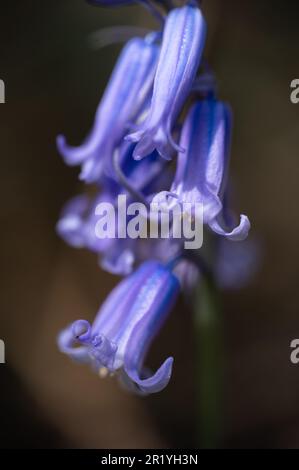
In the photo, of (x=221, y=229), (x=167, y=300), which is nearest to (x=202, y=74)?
(x=221, y=229)

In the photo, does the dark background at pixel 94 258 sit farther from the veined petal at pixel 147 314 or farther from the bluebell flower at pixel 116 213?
the veined petal at pixel 147 314

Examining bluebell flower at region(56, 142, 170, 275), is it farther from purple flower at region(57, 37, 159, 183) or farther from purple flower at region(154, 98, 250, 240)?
purple flower at region(154, 98, 250, 240)

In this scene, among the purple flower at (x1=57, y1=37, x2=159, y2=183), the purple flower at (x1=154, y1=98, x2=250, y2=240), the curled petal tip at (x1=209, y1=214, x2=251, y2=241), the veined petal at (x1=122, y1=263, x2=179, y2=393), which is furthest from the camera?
the purple flower at (x1=57, y1=37, x2=159, y2=183)

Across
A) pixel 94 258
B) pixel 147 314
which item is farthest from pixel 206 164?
pixel 94 258

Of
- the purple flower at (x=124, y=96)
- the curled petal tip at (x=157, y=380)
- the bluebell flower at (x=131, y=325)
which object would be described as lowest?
the curled petal tip at (x=157, y=380)

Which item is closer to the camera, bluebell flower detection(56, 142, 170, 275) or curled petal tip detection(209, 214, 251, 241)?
curled petal tip detection(209, 214, 251, 241)

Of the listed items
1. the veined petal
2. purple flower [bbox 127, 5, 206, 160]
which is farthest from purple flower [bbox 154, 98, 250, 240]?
the veined petal

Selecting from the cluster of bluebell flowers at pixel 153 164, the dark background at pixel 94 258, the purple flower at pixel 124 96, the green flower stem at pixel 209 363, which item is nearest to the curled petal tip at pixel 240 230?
the cluster of bluebell flowers at pixel 153 164
